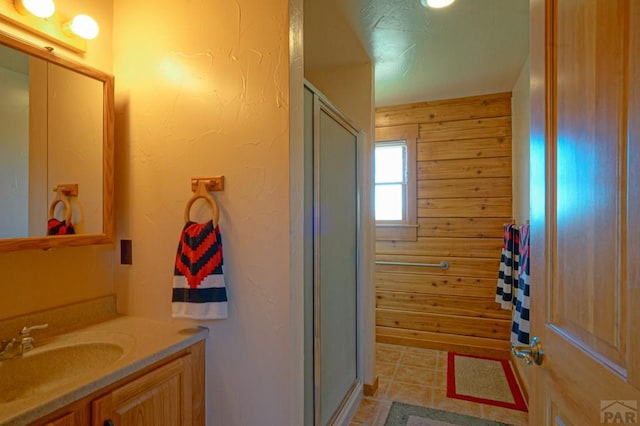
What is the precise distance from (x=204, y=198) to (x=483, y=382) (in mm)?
2631

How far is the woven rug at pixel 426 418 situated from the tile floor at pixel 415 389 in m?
0.05

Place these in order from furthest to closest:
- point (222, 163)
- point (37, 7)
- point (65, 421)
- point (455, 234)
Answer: point (455, 234) → point (222, 163) → point (37, 7) → point (65, 421)

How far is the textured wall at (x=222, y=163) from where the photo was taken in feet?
4.10

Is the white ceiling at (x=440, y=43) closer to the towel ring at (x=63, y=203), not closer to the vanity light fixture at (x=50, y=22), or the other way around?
the vanity light fixture at (x=50, y=22)

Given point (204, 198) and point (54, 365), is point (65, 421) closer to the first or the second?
point (54, 365)

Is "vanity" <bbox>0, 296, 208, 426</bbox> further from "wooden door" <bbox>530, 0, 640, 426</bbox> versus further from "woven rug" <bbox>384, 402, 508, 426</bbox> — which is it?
"woven rug" <bbox>384, 402, 508, 426</bbox>

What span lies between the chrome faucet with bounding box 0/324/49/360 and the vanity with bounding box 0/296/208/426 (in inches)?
0.7

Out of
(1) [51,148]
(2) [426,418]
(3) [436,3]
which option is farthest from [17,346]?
(3) [436,3]

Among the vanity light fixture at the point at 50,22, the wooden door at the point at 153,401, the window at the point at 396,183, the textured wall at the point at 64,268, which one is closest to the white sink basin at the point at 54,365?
the wooden door at the point at 153,401

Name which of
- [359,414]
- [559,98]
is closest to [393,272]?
[359,414]

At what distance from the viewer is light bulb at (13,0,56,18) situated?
3.98ft

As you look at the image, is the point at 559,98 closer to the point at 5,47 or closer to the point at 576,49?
the point at 576,49

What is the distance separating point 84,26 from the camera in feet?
4.47

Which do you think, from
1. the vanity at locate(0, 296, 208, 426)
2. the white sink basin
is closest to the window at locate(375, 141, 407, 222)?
the vanity at locate(0, 296, 208, 426)
